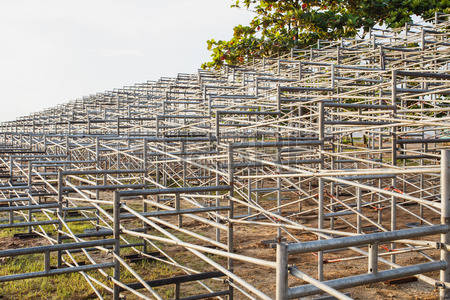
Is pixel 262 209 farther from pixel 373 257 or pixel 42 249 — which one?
pixel 373 257

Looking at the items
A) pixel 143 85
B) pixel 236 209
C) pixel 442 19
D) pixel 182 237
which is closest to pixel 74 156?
pixel 143 85

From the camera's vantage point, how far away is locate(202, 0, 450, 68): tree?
2239 cm

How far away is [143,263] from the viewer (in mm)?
7848

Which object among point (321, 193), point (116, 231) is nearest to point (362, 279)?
point (116, 231)

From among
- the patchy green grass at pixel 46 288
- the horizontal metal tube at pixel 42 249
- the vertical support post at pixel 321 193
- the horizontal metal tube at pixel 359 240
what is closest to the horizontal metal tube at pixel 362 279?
the horizontal metal tube at pixel 359 240

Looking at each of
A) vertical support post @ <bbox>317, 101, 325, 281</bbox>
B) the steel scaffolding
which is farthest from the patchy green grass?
vertical support post @ <bbox>317, 101, 325, 281</bbox>

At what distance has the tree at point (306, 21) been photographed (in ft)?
73.5

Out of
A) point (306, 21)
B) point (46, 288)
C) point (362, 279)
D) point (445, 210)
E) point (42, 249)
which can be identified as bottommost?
point (46, 288)

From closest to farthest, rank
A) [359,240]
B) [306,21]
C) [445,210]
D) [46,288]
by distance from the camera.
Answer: [359,240] < [445,210] < [46,288] < [306,21]

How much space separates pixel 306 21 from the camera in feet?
80.7

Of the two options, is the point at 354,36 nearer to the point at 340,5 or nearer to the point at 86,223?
the point at 340,5

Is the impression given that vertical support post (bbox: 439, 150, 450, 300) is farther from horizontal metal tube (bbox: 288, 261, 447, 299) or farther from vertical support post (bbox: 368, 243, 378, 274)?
vertical support post (bbox: 368, 243, 378, 274)

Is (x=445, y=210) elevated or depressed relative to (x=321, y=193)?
elevated

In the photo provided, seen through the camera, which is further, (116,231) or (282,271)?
(116,231)
